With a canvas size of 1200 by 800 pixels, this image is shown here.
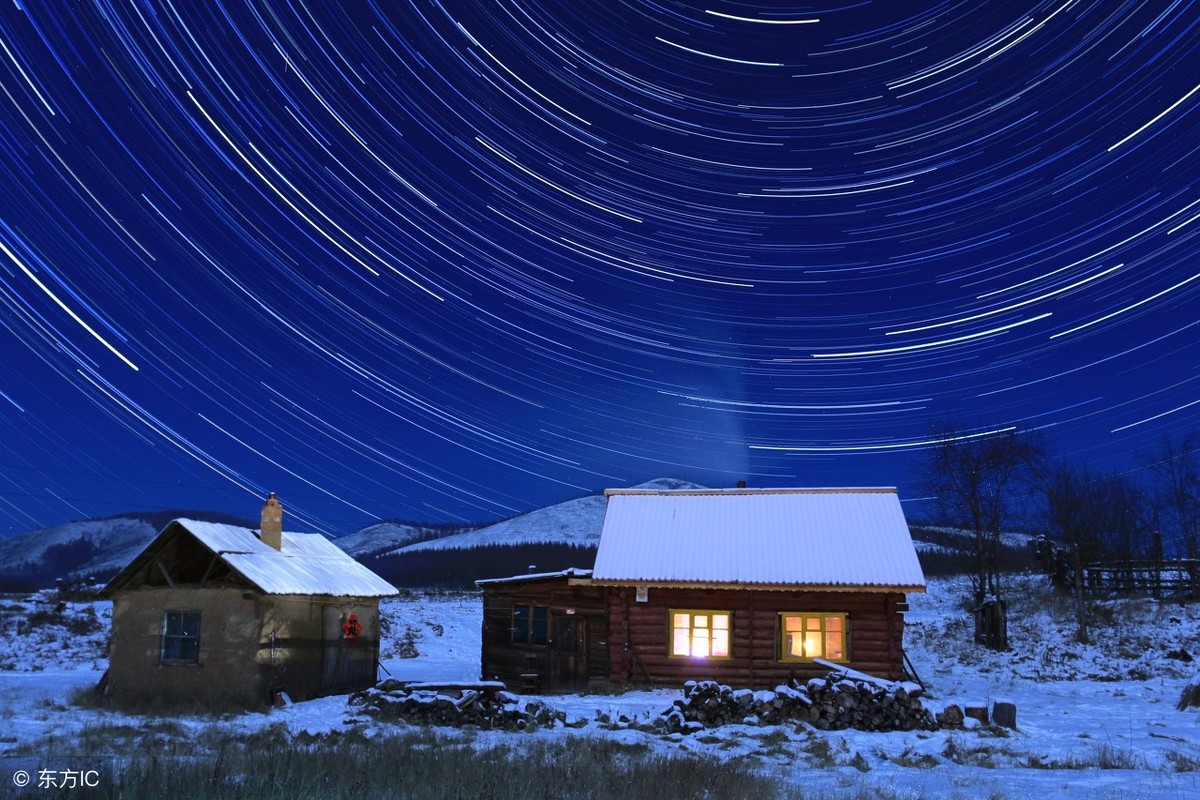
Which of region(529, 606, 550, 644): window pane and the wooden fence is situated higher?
the wooden fence

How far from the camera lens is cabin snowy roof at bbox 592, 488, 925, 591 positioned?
2452 cm

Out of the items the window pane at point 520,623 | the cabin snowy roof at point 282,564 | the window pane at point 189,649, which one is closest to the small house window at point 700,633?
the window pane at point 520,623

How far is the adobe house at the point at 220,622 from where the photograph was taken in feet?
68.6

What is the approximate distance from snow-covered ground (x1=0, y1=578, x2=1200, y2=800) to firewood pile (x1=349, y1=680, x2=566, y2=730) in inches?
24.9

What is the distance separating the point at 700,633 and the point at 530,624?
4.87m

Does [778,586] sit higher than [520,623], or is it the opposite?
[778,586]

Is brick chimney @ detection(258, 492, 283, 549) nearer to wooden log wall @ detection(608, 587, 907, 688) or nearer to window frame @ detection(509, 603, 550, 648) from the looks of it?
window frame @ detection(509, 603, 550, 648)

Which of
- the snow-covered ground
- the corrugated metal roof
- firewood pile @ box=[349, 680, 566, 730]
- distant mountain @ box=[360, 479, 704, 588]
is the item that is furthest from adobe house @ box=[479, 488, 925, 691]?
distant mountain @ box=[360, 479, 704, 588]

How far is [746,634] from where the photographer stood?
80.9ft

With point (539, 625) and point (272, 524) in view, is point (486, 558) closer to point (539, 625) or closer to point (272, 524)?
point (539, 625)

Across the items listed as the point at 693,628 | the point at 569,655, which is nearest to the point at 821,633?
the point at 693,628

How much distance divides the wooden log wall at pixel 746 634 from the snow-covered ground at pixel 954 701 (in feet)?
5.09

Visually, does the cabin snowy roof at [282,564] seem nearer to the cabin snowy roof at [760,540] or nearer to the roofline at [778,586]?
the roofline at [778,586]

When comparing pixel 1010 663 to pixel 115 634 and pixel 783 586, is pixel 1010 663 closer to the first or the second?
pixel 783 586
